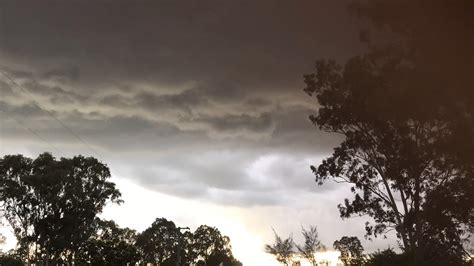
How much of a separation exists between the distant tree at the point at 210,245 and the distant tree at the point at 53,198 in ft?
199

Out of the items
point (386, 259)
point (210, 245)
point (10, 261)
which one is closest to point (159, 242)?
point (210, 245)

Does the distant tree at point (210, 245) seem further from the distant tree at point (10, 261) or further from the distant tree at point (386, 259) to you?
the distant tree at point (386, 259)

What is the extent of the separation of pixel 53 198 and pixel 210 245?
229 ft

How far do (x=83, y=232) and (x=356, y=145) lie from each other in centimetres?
3312

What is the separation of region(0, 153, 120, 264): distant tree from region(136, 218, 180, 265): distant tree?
47.7 metres

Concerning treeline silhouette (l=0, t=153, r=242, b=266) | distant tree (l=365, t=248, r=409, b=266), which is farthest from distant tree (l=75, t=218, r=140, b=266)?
distant tree (l=365, t=248, r=409, b=266)

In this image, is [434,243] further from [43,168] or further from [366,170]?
[43,168]

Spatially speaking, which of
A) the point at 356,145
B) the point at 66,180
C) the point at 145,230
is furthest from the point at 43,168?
the point at 145,230

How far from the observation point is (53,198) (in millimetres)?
49062

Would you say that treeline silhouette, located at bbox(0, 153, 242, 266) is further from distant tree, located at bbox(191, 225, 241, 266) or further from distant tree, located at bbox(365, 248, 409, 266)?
distant tree, located at bbox(191, 225, 241, 266)

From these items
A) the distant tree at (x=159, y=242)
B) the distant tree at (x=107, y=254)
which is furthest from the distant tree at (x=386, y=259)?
the distant tree at (x=159, y=242)

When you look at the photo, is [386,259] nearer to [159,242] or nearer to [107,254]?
A: [107,254]

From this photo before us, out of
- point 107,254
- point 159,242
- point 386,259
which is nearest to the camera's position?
point 386,259

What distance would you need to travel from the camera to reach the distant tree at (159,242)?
101500 mm
